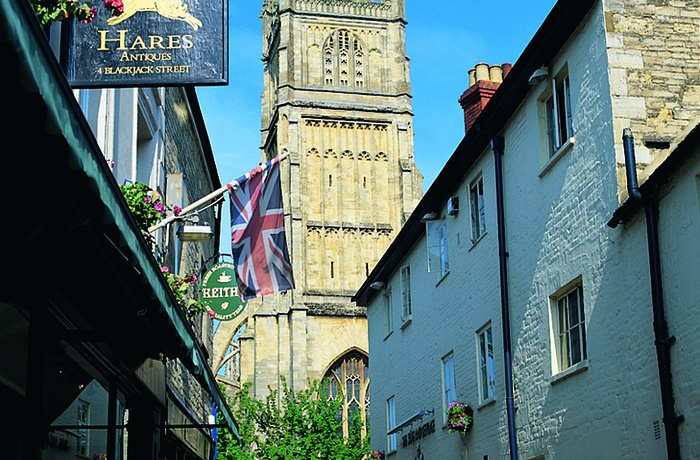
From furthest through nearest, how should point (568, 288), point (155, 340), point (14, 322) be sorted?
point (568, 288)
point (155, 340)
point (14, 322)

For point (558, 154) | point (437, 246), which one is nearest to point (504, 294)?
point (558, 154)

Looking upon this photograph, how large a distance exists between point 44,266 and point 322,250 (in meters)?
52.3

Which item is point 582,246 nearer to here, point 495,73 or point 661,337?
point 661,337

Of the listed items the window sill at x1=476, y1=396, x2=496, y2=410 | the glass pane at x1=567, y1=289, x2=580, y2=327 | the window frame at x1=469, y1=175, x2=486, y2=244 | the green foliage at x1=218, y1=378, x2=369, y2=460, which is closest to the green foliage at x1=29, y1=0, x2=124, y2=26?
the glass pane at x1=567, y1=289, x2=580, y2=327

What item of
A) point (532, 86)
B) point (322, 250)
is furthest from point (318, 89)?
point (532, 86)

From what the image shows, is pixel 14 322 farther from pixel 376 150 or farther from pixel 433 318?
pixel 376 150

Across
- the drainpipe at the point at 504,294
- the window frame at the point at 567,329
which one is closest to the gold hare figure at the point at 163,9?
the window frame at the point at 567,329

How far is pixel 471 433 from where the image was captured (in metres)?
18.2

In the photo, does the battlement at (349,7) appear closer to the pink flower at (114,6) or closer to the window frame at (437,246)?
the window frame at (437,246)

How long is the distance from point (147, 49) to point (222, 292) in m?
10.7

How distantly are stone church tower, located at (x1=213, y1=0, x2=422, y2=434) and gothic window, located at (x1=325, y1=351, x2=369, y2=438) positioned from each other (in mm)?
64

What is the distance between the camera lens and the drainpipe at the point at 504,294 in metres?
15.6

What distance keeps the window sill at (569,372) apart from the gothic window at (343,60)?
161 ft

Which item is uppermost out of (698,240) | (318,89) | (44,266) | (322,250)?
(318,89)
